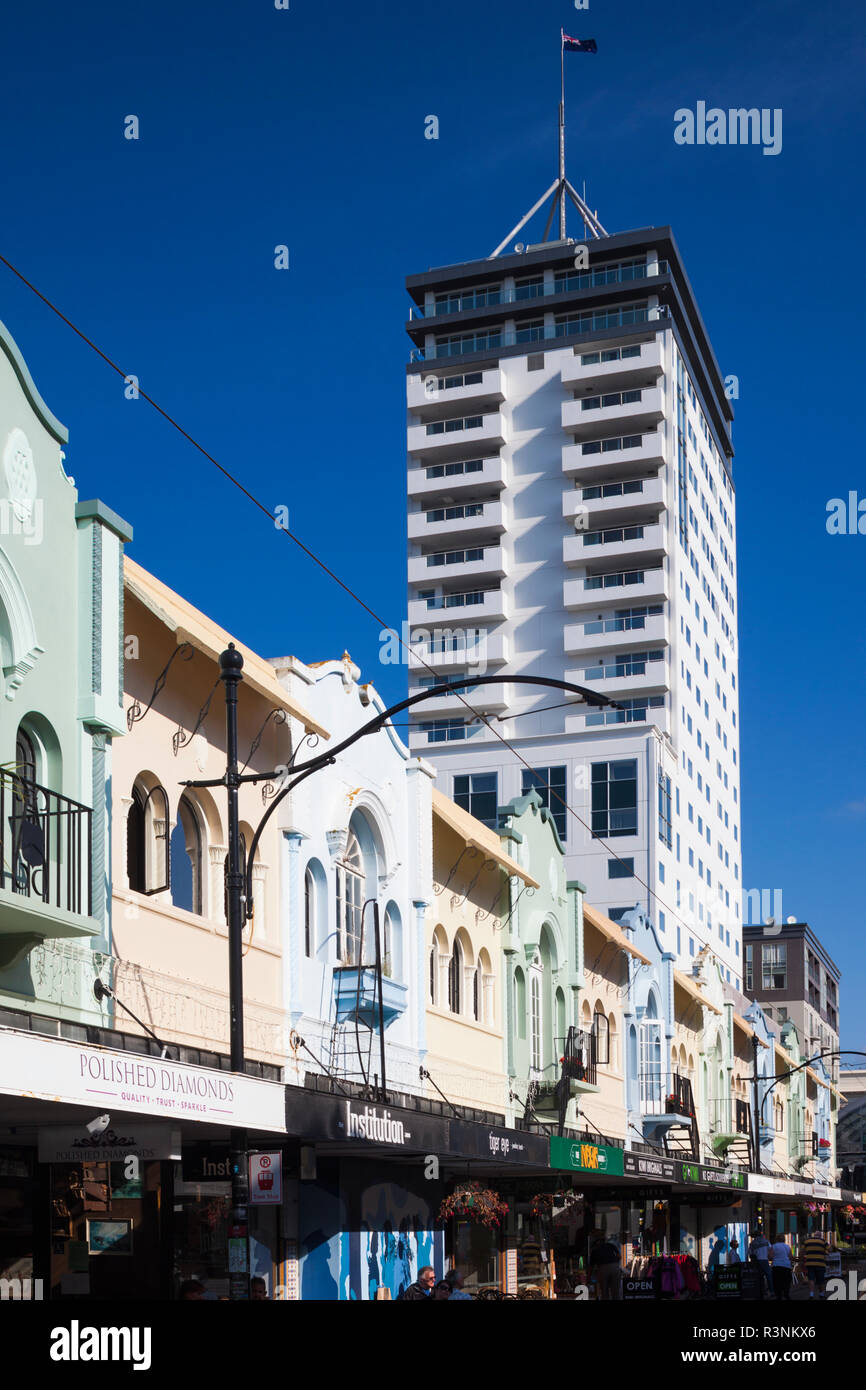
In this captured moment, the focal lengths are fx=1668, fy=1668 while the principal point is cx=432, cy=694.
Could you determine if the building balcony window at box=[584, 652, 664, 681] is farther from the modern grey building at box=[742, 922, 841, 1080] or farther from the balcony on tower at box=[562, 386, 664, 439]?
the modern grey building at box=[742, 922, 841, 1080]

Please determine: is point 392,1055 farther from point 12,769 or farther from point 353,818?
point 12,769

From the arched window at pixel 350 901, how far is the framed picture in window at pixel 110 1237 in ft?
21.1

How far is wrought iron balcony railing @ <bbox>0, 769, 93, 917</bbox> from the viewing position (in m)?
14.3

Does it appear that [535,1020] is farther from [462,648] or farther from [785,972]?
[785,972]

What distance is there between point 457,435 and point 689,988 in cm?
4625

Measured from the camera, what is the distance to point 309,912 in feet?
76.4

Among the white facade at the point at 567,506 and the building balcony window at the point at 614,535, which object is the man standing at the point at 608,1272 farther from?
the building balcony window at the point at 614,535

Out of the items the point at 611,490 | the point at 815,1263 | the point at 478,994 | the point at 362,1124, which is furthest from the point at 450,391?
the point at 362,1124

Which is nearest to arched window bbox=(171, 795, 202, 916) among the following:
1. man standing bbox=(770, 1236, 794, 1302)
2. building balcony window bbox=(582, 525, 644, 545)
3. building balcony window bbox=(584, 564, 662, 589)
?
man standing bbox=(770, 1236, 794, 1302)

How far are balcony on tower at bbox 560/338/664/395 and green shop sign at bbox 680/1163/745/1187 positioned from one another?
50.9 m

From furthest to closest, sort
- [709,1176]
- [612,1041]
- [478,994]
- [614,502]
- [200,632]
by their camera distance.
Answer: [614,502] → [709,1176] → [612,1041] → [478,994] → [200,632]

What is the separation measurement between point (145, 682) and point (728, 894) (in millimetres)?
80121

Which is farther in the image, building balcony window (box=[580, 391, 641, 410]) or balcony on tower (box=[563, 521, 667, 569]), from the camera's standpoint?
building balcony window (box=[580, 391, 641, 410])
